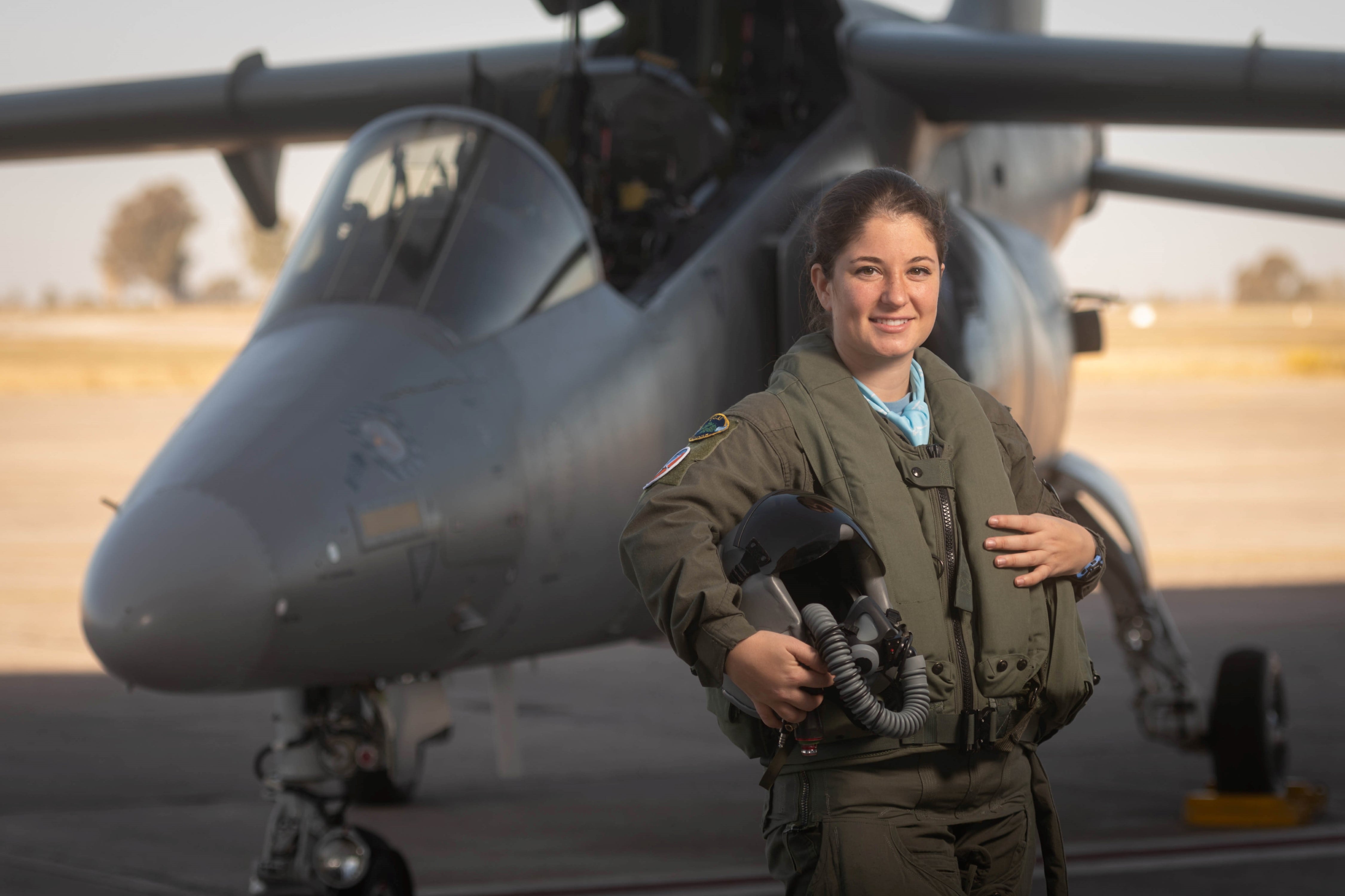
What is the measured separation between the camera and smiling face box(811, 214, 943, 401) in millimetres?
2371

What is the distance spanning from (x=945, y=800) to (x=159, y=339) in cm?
A: 6712

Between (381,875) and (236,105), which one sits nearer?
(381,875)

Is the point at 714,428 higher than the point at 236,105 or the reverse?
higher

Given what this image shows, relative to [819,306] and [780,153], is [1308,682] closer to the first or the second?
[780,153]

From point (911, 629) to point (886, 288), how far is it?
1.71 ft

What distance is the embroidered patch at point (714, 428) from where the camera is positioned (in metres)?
2.31

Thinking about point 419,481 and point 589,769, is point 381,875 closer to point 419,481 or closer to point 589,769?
point 419,481

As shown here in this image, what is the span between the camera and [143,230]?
385 ft

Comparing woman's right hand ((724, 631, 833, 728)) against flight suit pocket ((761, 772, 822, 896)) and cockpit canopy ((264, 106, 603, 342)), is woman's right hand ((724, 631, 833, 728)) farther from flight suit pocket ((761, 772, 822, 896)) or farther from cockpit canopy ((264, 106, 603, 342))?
cockpit canopy ((264, 106, 603, 342))

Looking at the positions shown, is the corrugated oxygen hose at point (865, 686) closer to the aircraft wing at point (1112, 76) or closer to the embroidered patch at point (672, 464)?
the embroidered patch at point (672, 464)

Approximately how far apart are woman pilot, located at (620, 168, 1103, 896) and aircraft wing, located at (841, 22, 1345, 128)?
420 centimetres

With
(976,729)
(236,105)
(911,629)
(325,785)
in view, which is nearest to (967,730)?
(976,729)

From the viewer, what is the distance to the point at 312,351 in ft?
14.7

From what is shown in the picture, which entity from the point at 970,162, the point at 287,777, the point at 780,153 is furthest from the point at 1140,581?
the point at 287,777
